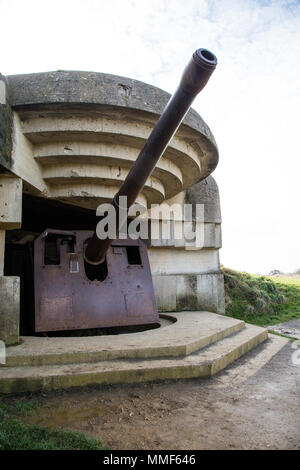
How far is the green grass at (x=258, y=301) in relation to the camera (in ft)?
22.8

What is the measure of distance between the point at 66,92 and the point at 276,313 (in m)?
6.02

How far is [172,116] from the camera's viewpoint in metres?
2.65

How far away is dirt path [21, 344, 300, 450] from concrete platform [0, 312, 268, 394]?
98 mm

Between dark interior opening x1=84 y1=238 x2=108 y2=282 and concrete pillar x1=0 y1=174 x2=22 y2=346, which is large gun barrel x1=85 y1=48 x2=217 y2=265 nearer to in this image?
concrete pillar x1=0 y1=174 x2=22 y2=346

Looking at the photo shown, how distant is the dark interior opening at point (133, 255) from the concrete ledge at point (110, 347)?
127 cm

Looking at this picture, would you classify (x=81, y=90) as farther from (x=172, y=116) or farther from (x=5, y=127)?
(x=172, y=116)

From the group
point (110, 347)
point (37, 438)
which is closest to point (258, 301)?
point (110, 347)

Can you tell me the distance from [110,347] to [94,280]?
136cm

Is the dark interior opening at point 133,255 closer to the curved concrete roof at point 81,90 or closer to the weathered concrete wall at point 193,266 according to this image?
the weathered concrete wall at point 193,266

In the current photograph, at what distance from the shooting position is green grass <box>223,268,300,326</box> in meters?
6.95

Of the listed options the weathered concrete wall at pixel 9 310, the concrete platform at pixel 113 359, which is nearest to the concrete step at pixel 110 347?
the concrete platform at pixel 113 359
